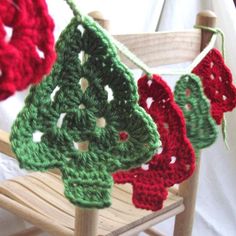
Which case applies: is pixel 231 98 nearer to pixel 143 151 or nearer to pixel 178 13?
pixel 143 151

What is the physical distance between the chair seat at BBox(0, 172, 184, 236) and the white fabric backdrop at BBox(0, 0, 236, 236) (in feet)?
0.62

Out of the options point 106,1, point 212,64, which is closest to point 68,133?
point 212,64

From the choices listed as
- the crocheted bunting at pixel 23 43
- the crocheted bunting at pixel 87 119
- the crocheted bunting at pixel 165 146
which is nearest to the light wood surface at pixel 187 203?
the crocheted bunting at pixel 165 146

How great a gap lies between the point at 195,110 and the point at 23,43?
1.21 ft

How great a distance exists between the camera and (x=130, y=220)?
82cm

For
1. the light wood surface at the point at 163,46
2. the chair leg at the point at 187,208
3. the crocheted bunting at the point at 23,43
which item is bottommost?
the chair leg at the point at 187,208

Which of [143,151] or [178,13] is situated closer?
[143,151]

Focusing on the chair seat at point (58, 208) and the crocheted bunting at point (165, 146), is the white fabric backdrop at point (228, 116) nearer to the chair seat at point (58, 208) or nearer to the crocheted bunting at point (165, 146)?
the chair seat at point (58, 208)

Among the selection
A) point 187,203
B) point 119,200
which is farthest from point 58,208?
point 187,203

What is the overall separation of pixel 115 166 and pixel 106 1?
2.34 ft

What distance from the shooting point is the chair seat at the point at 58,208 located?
793mm

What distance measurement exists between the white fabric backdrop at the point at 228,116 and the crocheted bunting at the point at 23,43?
2.05 ft

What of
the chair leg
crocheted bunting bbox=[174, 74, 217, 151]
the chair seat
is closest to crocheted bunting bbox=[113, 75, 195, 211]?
crocheted bunting bbox=[174, 74, 217, 151]

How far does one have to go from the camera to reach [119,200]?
2.99 feet
